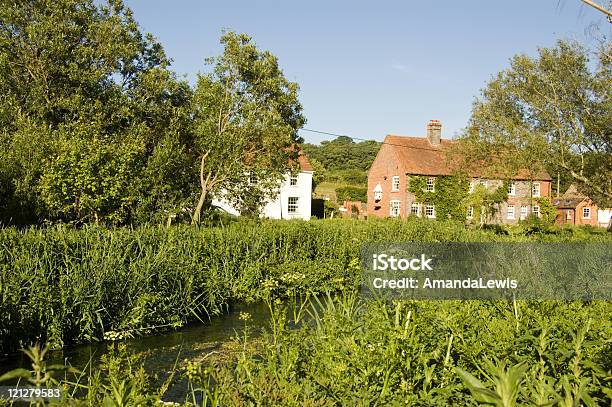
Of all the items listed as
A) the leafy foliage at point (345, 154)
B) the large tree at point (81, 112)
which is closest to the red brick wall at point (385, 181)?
the large tree at point (81, 112)

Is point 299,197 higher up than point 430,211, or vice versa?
point 299,197

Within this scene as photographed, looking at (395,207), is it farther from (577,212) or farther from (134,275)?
(134,275)

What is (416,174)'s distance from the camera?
4031 centimetres

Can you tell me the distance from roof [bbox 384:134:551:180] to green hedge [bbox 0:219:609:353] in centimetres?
2771

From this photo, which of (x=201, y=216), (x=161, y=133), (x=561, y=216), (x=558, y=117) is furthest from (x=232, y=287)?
(x=561, y=216)

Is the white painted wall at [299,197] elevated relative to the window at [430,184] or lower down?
lower down

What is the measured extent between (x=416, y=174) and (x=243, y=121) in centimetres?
2149

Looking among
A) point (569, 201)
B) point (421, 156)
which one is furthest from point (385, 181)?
point (569, 201)

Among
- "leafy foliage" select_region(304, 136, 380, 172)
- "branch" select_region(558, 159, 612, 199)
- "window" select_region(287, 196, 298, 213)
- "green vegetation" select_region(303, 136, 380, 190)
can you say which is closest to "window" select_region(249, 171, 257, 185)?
"branch" select_region(558, 159, 612, 199)

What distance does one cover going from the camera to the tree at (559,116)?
79.7ft

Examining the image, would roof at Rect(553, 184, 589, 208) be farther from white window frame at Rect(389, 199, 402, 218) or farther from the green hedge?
the green hedge

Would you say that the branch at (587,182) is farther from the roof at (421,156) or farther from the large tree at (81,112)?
the large tree at (81,112)

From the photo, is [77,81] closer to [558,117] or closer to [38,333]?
[38,333]

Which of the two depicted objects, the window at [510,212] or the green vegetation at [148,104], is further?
the window at [510,212]
